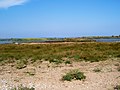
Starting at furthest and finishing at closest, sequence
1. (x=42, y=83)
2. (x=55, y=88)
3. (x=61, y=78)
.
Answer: (x=61, y=78) < (x=42, y=83) < (x=55, y=88)

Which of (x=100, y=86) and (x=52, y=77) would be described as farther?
(x=52, y=77)

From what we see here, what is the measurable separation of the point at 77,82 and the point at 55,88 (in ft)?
5.57

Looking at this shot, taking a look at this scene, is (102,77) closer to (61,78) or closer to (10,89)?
(61,78)

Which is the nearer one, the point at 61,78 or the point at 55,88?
the point at 55,88

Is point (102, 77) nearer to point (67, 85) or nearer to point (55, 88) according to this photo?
point (67, 85)

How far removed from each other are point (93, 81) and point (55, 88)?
7.92 ft

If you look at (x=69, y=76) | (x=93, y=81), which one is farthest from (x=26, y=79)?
(x=93, y=81)

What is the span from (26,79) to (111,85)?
4.89m

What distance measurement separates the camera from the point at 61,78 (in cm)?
1384

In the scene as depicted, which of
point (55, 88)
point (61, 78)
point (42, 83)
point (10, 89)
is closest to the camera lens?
point (10, 89)

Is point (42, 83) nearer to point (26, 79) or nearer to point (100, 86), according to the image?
point (26, 79)

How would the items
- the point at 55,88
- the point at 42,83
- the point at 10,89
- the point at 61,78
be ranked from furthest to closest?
the point at 61,78 → the point at 42,83 → the point at 55,88 → the point at 10,89

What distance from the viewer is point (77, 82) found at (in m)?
12.7

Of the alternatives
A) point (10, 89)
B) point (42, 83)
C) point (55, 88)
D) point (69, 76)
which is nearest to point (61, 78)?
point (69, 76)
